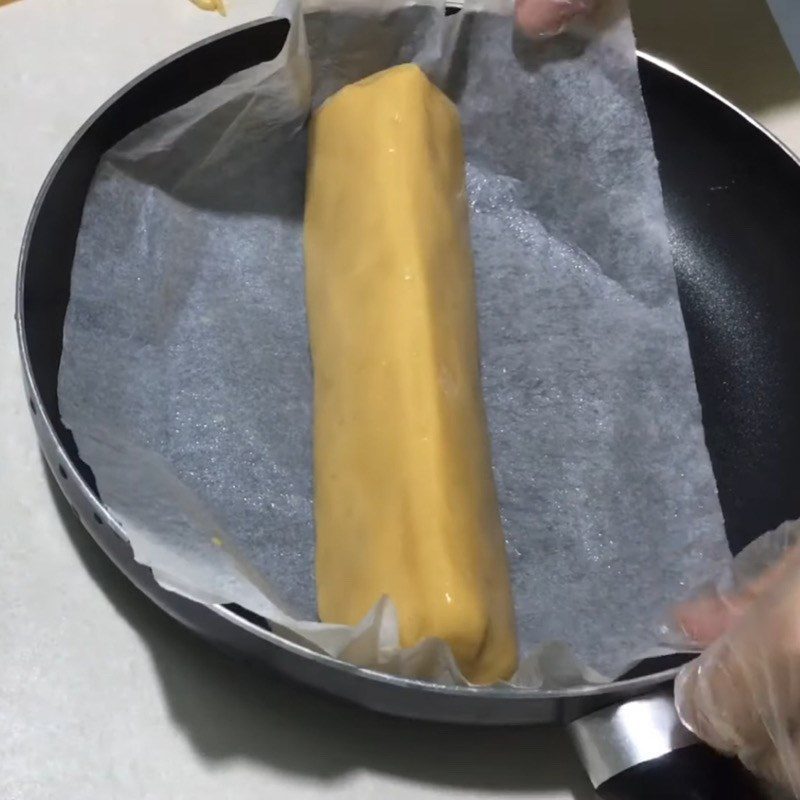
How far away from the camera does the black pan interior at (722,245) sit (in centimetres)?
72

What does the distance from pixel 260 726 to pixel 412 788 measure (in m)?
0.10

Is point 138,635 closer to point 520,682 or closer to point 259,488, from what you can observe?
point 259,488

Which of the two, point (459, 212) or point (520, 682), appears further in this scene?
point (459, 212)

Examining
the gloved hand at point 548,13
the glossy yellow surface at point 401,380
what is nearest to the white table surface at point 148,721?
the glossy yellow surface at point 401,380

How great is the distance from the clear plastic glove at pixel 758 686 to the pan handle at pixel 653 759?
13 millimetres

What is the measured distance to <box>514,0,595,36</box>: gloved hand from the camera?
75 centimetres

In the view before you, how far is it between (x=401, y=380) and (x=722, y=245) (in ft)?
1.10

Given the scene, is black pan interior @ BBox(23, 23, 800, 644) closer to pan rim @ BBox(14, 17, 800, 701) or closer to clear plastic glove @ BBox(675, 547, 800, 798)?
pan rim @ BBox(14, 17, 800, 701)

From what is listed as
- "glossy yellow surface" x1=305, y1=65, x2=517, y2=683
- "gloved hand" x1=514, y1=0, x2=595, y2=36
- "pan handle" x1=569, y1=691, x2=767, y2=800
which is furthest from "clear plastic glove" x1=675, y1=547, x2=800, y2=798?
"gloved hand" x1=514, y1=0, x2=595, y2=36

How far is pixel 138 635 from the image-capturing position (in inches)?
25.9

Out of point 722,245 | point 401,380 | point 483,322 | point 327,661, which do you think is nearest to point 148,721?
point 327,661

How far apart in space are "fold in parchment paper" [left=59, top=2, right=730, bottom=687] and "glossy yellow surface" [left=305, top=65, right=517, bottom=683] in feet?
0.11

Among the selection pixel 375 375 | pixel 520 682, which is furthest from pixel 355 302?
pixel 520 682

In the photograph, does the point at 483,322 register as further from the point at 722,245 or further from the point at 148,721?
the point at 148,721
